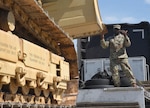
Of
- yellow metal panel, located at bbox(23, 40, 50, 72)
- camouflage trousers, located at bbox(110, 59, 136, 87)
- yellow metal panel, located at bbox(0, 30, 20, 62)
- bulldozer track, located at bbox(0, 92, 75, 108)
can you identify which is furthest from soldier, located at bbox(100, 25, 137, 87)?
yellow metal panel, located at bbox(0, 30, 20, 62)

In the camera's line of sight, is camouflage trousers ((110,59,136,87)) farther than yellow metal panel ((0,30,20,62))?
Yes

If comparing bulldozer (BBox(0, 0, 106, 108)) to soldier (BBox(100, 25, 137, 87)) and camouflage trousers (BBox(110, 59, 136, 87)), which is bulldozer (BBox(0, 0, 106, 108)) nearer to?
soldier (BBox(100, 25, 137, 87))

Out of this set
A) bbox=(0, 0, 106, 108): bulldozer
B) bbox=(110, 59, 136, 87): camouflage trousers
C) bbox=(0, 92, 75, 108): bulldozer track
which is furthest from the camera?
bbox=(110, 59, 136, 87): camouflage trousers

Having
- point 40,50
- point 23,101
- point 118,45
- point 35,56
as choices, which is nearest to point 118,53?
point 118,45

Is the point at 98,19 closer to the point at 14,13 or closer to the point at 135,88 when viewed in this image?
the point at 135,88

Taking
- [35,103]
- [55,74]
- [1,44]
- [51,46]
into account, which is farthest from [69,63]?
[1,44]

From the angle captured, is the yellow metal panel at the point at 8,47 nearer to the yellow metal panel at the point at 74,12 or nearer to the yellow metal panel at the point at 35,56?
the yellow metal panel at the point at 35,56

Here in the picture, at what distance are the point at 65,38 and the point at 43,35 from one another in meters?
0.49

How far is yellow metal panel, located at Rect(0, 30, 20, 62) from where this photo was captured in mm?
4934

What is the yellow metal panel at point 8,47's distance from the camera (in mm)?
4934

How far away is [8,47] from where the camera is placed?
16.6 feet

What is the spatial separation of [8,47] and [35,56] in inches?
32.1

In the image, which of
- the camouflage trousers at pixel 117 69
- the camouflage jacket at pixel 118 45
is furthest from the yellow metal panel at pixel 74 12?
the camouflage trousers at pixel 117 69

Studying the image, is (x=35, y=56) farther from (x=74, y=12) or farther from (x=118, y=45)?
(x=118, y=45)
